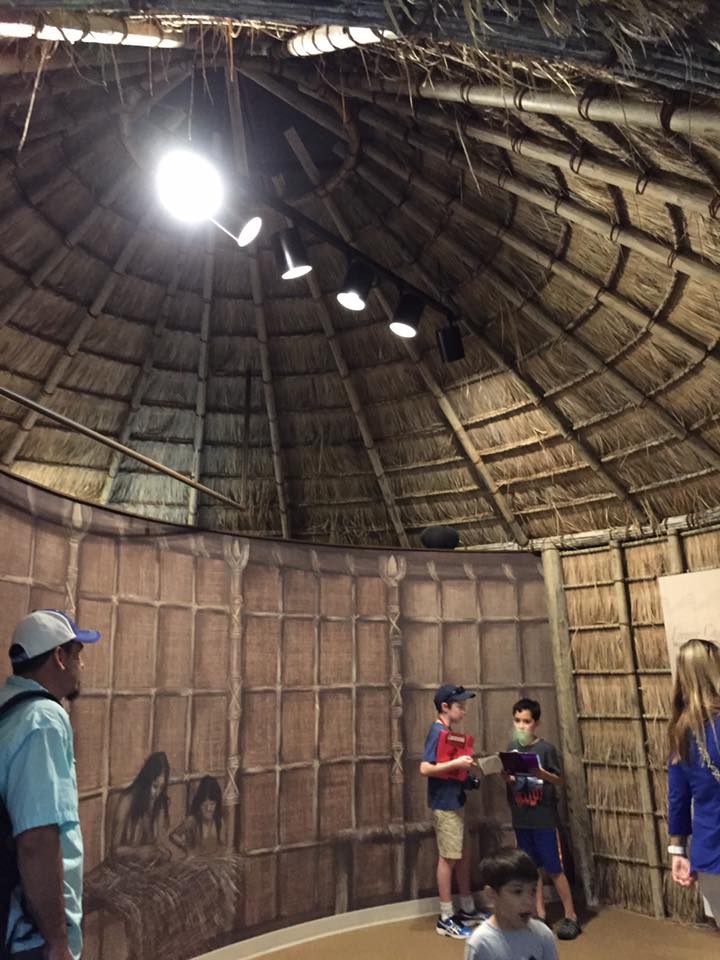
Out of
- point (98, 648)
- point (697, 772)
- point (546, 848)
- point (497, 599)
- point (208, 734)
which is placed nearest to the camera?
point (697, 772)

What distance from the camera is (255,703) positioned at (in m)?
3.84

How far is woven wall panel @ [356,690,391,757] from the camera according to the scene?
428 centimetres

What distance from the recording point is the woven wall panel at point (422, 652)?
14.8ft

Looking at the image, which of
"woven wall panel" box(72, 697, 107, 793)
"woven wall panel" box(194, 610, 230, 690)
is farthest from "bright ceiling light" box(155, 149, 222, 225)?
"woven wall panel" box(72, 697, 107, 793)

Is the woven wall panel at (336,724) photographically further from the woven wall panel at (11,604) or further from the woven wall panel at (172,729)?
the woven wall panel at (11,604)

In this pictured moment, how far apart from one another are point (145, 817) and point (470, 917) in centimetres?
202

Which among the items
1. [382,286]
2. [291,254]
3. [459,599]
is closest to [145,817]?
[459,599]

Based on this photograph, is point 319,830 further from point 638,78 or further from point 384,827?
point 638,78

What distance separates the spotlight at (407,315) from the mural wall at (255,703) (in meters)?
1.33

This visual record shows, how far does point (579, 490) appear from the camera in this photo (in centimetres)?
490

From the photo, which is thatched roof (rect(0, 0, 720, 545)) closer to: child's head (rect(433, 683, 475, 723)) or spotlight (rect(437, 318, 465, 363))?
spotlight (rect(437, 318, 465, 363))

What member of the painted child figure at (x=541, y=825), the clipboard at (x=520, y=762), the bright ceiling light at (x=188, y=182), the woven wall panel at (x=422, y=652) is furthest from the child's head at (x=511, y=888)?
the bright ceiling light at (x=188, y=182)

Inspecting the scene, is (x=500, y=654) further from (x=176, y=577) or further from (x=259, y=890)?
(x=176, y=577)

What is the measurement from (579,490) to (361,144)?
2.52 meters
